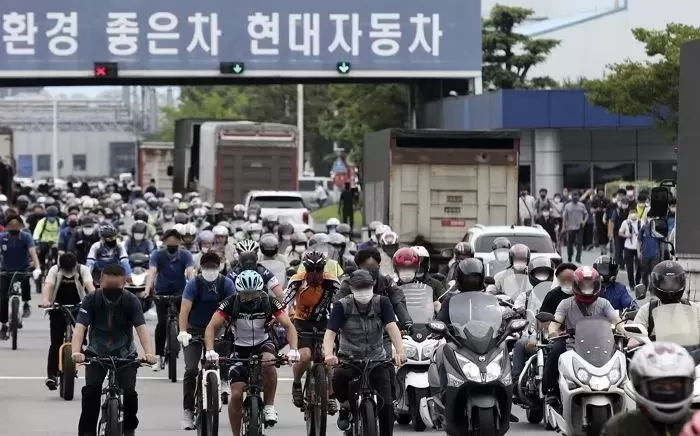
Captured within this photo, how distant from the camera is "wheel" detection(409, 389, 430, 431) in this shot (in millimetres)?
16203

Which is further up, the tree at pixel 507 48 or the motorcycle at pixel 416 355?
the tree at pixel 507 48

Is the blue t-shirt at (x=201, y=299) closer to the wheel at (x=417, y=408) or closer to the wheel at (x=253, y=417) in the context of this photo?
the wheel at (x=417, y=408)

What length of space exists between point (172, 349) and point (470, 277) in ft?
25.6

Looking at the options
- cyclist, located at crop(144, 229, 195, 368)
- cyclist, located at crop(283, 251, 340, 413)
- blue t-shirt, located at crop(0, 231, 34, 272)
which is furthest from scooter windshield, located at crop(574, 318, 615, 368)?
blue t-shirt, located at crop(0, 231, 34, 272)

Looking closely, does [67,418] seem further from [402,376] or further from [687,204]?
[687,204]

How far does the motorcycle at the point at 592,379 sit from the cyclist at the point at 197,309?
346cm

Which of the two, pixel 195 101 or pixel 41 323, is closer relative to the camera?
pixel 41 323

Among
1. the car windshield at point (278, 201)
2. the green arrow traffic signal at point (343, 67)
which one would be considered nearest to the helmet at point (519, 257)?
the car windshield at point (278, 201)

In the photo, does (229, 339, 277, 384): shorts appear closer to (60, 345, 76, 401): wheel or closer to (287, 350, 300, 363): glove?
(287, 350, 300, 363): glove

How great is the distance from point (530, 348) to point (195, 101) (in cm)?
12827

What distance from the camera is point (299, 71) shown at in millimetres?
48656

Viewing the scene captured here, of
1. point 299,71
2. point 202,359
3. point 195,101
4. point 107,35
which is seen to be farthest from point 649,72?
point 195,101

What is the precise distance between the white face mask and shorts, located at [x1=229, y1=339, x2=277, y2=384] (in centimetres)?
80

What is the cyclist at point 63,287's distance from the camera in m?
18.9
